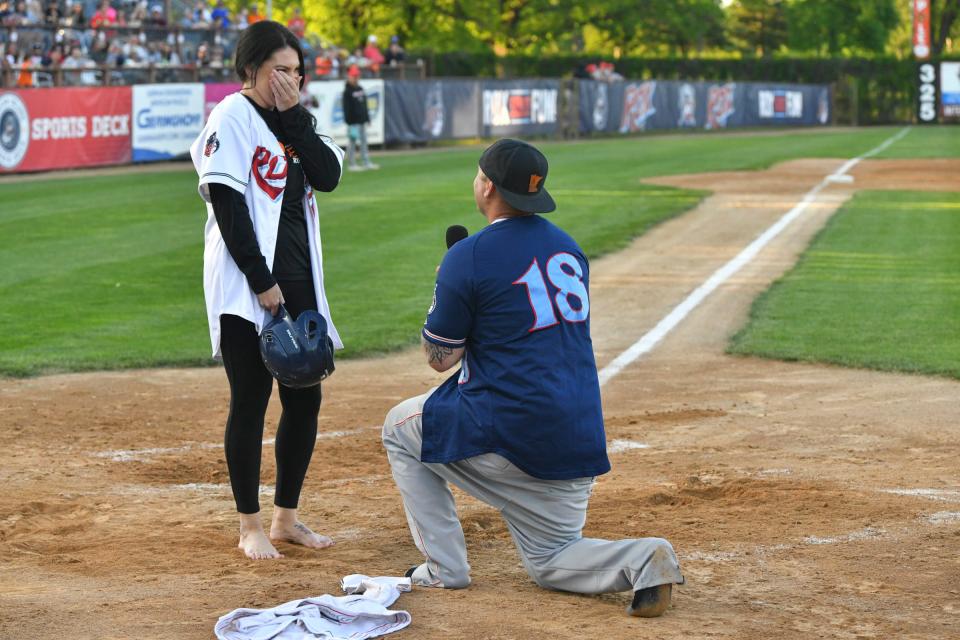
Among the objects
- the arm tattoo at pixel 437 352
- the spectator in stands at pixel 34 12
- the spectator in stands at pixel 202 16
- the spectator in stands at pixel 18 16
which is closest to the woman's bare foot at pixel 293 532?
the arm tattoo at pixel 437 352

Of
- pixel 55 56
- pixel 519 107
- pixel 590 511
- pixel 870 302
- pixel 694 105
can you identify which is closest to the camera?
pixel 590 511

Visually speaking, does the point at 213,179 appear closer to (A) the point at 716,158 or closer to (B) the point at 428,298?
(B) the point at 428,298

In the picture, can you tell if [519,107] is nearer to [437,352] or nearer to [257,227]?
[257,227]

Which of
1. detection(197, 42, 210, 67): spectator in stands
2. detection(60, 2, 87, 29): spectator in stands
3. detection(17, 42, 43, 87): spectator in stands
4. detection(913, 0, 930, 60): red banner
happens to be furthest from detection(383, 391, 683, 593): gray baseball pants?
detection(913, 0, 930, 60): red banner

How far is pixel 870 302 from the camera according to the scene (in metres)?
11.7

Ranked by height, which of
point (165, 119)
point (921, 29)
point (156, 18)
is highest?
point (921, 29)

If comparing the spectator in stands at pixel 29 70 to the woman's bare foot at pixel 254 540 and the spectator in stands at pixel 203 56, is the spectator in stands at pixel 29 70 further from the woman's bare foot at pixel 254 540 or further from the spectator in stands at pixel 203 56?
the woman's bare foot at pixel 254 540

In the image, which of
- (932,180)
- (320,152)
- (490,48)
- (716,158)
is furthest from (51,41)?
(490,48)

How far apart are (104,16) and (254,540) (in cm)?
2793

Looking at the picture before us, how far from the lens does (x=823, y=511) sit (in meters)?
5.44

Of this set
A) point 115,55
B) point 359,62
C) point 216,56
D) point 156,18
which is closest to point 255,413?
point 115,55

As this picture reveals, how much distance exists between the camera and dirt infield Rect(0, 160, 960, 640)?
422cm

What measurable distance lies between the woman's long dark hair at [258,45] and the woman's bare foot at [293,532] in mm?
1680

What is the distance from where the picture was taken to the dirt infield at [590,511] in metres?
4.22
